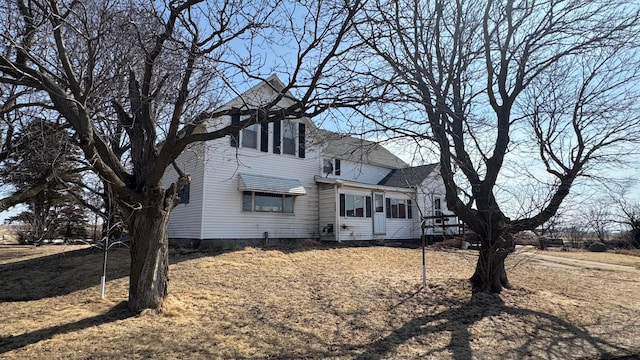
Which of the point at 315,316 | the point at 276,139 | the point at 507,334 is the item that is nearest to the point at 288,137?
the point at 276,139

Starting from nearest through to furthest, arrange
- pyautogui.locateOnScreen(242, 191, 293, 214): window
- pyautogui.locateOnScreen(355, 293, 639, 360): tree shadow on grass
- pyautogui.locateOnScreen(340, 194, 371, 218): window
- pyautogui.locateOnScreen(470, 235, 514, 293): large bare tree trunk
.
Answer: pyautogui.locateOnScreen(355, 293, 639, 360): tree shadow on grass → pyautogui.locateOnScreen(470, 235, 514, 293): large bare tree trunk → pyautogui.locateOnScreen(242, 191, 293, 214): window → pyautogui.locateOnScreen(340, 194, 371, 218): window

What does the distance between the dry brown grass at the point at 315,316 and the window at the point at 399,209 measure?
8791 mm

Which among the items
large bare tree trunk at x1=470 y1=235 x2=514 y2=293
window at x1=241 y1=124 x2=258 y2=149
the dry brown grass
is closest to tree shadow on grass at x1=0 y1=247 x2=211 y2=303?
the dry brown grass

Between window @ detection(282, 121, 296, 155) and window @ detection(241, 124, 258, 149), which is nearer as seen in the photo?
window @ detection(241, 124, 258, 149)

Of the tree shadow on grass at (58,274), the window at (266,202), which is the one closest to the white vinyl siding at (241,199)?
the window at (266,202)

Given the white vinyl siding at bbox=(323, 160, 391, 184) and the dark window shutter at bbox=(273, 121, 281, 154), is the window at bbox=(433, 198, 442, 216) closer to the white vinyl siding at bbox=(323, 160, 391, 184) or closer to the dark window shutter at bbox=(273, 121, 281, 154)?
the white vinyl siding at bbox=(323, 160, 391, 184)

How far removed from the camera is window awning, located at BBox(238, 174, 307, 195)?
14648mm

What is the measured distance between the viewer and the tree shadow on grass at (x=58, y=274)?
9039mm

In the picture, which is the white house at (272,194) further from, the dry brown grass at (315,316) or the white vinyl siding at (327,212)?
the dry brown grass at (315,316)

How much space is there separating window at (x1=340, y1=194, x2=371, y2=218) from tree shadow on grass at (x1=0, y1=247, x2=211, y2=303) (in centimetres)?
712

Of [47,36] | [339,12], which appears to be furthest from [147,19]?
[339,12]

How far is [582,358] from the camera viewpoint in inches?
213

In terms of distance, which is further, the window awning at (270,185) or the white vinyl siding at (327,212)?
the white vinyl siding at (327,212)

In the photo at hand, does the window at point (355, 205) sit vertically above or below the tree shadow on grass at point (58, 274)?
above
